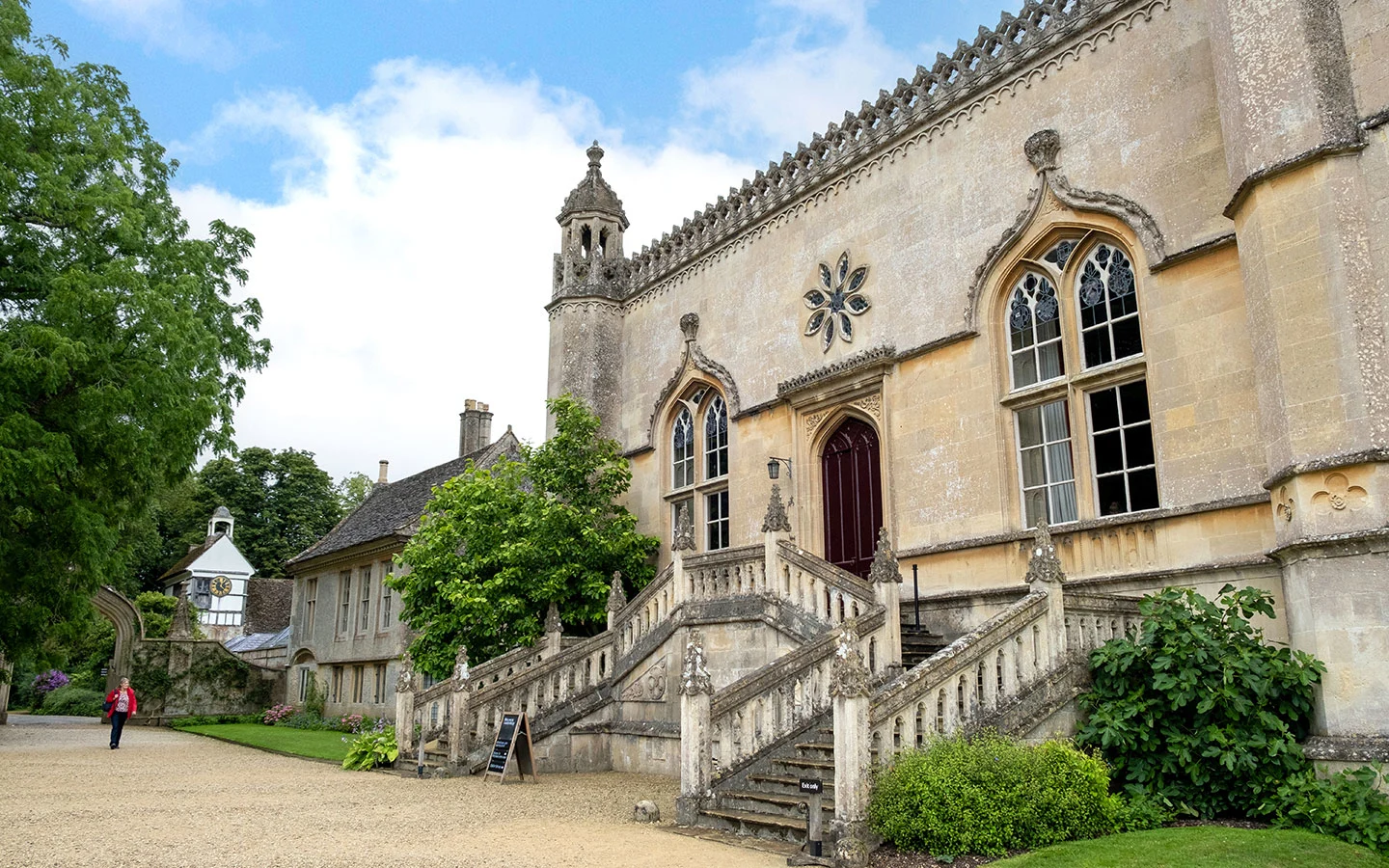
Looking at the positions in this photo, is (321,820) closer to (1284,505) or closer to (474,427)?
(1284,505)

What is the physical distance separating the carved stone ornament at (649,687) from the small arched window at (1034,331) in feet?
22.2

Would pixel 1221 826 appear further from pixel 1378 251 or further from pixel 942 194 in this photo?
pixel 942 194

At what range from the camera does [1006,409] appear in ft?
45.4

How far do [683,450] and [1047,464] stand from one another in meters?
8.48

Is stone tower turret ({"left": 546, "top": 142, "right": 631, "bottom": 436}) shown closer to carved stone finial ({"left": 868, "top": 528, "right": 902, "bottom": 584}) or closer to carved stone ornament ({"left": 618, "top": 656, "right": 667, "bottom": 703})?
carved stone ornament ({"left": 618, "top": 656, "right": 667, "bottom": 703})

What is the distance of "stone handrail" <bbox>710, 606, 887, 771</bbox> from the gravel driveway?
116 cm

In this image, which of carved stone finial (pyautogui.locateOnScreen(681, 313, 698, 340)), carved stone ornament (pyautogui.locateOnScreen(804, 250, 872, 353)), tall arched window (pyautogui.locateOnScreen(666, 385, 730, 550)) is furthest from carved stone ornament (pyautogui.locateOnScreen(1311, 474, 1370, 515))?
carved stone finial (pyautogui.locateOnScreen(681, 313, 698, 340))

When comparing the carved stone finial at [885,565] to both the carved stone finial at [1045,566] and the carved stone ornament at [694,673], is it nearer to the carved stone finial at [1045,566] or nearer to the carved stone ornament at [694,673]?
the carved stone finial at [1045,566]

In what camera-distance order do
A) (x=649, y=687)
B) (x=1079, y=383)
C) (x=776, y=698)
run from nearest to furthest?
(x=776, y=698), (x=1079, y=383), (x=649, y=687)

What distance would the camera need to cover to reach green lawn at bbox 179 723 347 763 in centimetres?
2041

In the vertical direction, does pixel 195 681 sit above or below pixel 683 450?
below

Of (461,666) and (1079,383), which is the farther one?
(461,666)

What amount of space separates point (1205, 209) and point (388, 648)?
24.5 metres

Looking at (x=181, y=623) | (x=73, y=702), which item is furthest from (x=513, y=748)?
(x=73, y=702)
